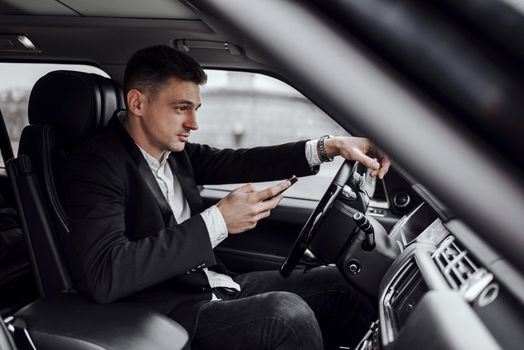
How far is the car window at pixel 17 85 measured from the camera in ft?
9.12

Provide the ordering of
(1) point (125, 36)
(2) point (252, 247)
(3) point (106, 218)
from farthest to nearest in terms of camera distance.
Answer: (2) point (252, 247), (1) point (125, 36), (3) point (106, 218)

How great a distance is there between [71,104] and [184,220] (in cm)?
50

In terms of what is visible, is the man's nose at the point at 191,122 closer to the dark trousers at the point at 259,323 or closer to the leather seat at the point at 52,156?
the leather seat at the point at 52,156

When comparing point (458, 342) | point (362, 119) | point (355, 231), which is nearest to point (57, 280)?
point (355, 231)

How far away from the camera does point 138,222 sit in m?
1.73

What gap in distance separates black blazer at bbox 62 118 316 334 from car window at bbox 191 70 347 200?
0.32 meters

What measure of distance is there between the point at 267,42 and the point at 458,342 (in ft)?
1.25

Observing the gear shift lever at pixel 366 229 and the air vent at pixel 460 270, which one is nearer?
the air vent at pixel 460 270

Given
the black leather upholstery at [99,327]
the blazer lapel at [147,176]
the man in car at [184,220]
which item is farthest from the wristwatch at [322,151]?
the black leather upholstery at [99,327]

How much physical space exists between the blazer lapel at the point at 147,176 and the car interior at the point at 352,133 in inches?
7.8

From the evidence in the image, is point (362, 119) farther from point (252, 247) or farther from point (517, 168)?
point (252, 247)

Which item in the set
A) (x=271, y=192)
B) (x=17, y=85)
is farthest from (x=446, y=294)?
(x=17, y=85)

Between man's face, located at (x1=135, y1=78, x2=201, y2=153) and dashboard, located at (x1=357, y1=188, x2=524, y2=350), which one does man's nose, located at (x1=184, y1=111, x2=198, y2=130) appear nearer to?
man's face, located at (x1=135, y1=78, x2=201, y2=153)

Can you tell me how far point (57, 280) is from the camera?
1.88 m
